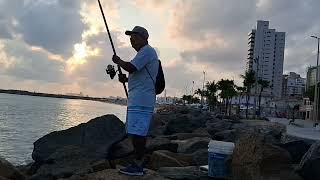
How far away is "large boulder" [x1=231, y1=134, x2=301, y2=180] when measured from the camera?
6625mm

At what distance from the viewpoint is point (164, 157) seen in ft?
29.3

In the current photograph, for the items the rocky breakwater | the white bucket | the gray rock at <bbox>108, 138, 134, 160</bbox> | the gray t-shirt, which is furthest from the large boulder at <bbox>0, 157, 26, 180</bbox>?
the gray t-shirt

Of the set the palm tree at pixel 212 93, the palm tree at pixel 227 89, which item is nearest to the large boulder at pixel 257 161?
the palm tree at pixel 227 89

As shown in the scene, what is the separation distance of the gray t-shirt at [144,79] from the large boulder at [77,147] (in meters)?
3.02

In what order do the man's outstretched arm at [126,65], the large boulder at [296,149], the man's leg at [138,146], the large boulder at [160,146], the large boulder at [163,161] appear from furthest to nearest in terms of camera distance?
the large boulder at [160,146] → the large boulder at [163,161] → the large boulder at [296,149] → the man's leg at [138,146] → the man's outstretched arm at [126,65]

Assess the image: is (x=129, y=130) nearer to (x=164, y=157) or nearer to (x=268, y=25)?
(x=164, y=157)

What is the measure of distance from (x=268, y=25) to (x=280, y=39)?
5550mm

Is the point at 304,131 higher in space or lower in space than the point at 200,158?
higher

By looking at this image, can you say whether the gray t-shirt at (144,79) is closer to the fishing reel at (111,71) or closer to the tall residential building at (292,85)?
the fishing reel at (111,71)

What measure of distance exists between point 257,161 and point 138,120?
1629mm

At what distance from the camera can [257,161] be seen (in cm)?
664

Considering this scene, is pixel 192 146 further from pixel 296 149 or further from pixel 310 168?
pixel 310 168

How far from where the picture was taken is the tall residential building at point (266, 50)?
104812 millimetres

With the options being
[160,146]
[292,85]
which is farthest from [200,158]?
[292,85]
